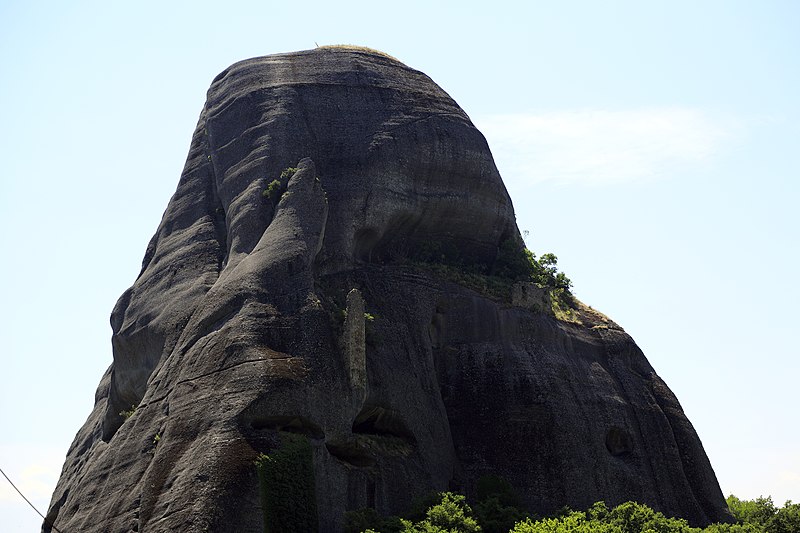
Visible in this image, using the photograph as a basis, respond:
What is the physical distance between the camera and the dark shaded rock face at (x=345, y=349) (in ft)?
170

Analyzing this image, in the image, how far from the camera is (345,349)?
2144 inches

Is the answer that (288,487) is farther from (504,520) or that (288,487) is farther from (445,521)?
(504,520)

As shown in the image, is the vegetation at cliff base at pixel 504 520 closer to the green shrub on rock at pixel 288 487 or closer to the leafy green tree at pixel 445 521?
the leafy green tree at pixel 445 521

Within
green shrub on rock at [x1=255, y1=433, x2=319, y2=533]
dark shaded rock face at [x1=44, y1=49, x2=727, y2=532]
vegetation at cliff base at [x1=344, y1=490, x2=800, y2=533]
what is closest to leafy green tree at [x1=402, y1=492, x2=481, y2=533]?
vegetation at cliff base at [x1=344, y1=490, x2=800, y2=533]

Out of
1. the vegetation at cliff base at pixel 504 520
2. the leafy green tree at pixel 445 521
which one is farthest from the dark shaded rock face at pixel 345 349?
the leafy green tree at pixel 445 521

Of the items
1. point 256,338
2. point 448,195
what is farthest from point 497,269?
point 256,338

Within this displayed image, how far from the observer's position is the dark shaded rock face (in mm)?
51812

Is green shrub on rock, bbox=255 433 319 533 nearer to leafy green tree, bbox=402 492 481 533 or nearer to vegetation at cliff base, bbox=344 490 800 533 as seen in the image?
vegetation at cliff base, bbox=344 490 800 533

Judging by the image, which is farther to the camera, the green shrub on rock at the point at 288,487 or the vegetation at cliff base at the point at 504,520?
the vegetation at cliff base at the point at 504,520

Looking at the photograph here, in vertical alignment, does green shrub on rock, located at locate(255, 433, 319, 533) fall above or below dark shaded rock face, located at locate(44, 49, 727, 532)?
below

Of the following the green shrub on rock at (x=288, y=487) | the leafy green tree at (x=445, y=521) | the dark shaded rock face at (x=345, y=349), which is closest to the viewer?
the green shrub on rock at (x=288, y=487)

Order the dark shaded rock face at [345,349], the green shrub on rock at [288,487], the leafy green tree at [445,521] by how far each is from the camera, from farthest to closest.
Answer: the leafy green tree at [445,521], the dark shaded rock face at [345,349], the green shrub on rock at [288,487]

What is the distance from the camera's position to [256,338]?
52.9 meters

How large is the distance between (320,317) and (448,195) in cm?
1532
